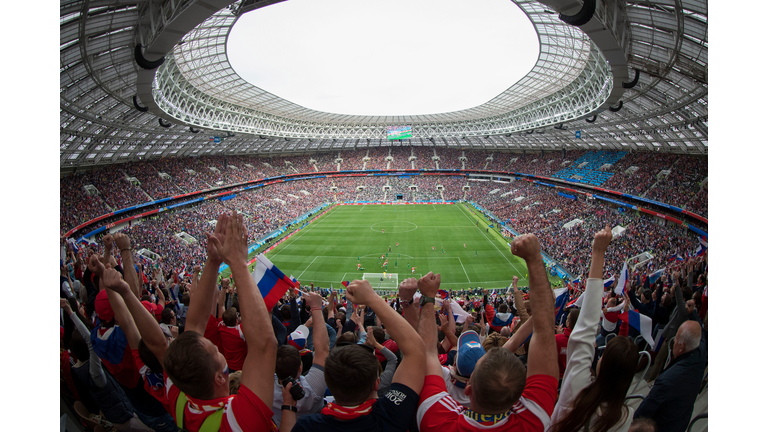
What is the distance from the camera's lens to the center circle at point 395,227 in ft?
141

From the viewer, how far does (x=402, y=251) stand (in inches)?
1364

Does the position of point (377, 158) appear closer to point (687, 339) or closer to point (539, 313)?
point (687, 339)

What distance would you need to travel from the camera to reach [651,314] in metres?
7.42

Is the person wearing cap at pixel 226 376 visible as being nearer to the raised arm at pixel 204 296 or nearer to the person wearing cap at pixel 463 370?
the raised arm at pixel 204 296

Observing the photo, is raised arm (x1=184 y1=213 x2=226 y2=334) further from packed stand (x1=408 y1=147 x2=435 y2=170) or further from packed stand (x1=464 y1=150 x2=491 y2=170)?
packed stand (x1=408 y1=147 x2=435 y2=170)

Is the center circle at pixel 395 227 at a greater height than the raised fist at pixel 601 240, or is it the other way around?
the raised fist at pixel 601 240

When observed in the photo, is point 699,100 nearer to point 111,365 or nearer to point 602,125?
point 602,125

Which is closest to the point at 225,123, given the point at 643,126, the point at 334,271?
the point at 334,271

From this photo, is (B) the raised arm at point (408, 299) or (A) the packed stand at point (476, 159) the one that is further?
(A) the packed stand at point (476, 159)

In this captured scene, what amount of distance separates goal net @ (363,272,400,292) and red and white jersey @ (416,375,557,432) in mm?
23586

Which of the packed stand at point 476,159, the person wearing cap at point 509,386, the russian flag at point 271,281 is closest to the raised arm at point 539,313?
the person wearing cap at point 509,386

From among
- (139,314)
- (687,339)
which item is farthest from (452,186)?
(139,314)

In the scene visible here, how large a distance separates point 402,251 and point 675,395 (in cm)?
3164

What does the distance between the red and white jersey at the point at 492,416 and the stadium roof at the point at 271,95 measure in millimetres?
12618
